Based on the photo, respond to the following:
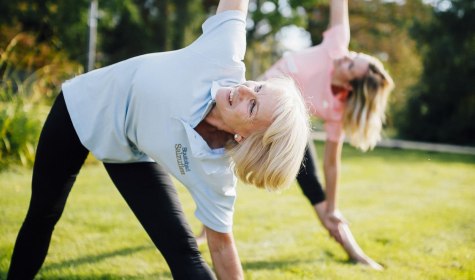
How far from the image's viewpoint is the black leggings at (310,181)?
389cm

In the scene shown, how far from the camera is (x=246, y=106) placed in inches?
80.0

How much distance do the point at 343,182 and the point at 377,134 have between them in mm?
4419

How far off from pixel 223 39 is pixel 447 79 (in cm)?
1927

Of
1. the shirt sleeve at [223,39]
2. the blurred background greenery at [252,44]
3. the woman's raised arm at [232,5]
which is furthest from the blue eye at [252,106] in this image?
the blurred background greenery at [252,44]

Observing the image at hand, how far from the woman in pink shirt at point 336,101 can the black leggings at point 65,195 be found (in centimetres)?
188

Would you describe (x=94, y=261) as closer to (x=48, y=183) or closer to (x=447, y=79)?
(x=48, y=183)

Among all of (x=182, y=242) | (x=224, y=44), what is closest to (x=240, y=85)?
(x=224, y=44)

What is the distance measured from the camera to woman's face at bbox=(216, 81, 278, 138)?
2.03 m

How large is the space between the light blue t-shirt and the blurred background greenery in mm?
4603

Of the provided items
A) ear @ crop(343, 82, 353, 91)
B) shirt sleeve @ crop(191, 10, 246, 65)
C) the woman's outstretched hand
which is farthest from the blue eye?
the woman's outstretched hand

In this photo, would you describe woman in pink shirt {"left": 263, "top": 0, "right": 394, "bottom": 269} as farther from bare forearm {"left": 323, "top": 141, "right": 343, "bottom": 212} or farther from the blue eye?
the blue eye

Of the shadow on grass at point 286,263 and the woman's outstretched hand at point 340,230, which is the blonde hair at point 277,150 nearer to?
the shadow on grass at point 286,263

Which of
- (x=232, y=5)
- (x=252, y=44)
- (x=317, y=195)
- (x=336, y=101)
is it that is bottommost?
(x=252, y=44)

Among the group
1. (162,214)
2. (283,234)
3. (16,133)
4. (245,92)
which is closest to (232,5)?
(245,92)
